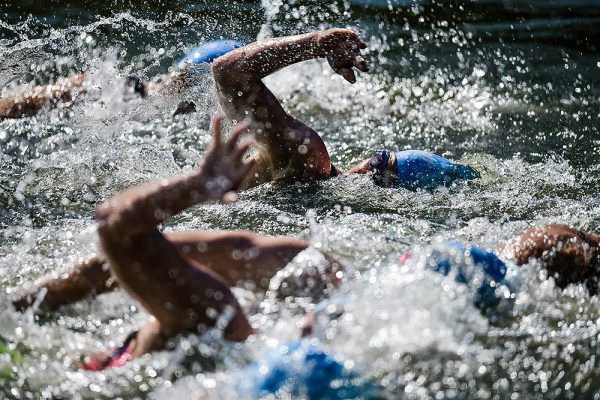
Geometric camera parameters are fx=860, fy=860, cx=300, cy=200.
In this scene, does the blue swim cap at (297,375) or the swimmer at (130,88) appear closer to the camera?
the blue swim cap at (297,375)

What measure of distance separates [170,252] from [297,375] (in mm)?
523

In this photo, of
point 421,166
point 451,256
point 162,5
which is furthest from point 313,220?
point 162,5

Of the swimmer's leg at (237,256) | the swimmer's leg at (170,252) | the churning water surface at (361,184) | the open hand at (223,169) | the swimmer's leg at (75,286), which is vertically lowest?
the churning water surface at (361,184)

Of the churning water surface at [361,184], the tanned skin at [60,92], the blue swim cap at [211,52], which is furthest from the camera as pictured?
the tanned skin at [60,92]

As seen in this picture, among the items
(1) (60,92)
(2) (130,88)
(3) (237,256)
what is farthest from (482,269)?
(1) (60,92)

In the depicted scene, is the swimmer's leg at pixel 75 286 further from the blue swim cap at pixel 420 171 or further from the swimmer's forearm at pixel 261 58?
the blue swim cap at pixel 420 171

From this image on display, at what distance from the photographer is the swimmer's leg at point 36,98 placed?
5.52 metres

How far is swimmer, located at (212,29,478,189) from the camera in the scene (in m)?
4.05

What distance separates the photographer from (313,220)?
14.0 ft

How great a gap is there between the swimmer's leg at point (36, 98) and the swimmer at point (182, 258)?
274 centimetres

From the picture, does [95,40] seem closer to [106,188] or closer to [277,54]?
[106,188]

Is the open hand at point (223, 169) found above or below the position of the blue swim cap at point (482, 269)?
above

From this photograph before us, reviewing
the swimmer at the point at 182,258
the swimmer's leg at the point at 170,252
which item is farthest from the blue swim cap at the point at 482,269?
the swimmer's leg at the point at 170,252

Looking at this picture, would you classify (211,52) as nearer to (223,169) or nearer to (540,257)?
(540,257)
